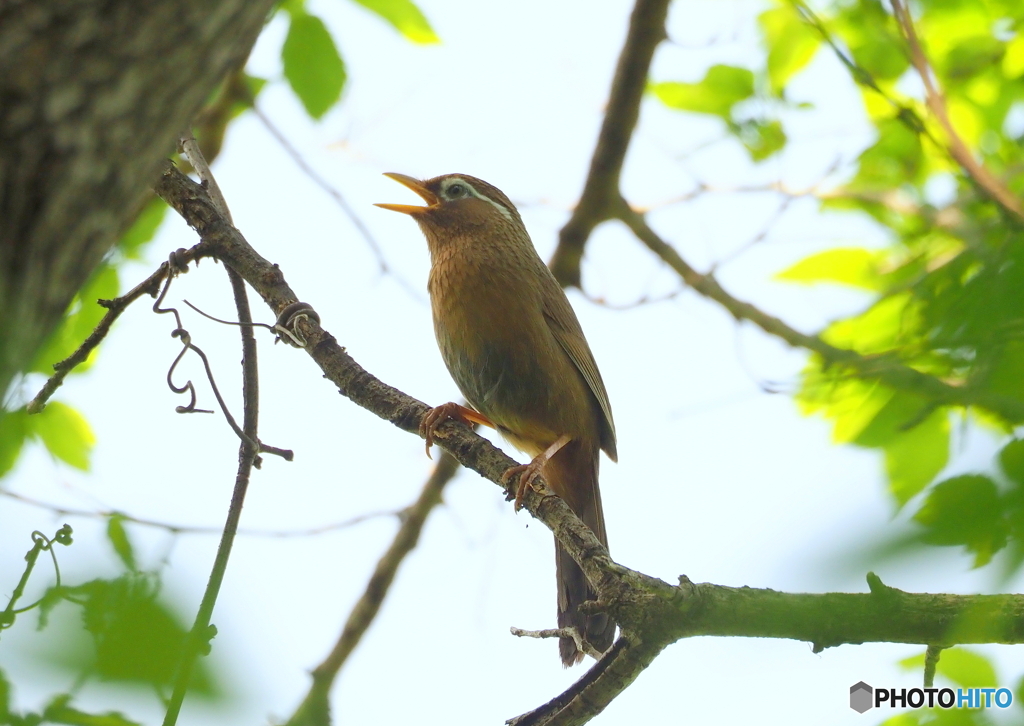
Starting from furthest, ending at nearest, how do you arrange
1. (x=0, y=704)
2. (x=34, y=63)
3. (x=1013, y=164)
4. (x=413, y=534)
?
(x=413, y=534)
(x=1013, y=164)
(x=34, y=63)
(x=0, y=704)

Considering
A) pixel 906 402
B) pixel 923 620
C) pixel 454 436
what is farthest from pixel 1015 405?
pixel 454 436

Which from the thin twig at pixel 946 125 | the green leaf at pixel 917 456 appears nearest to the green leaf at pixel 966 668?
the green leaf at pixel 917 456

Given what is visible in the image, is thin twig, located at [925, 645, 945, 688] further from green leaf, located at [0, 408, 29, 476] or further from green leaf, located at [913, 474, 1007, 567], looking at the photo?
green leaf, located at [0, 408, 29, 476]

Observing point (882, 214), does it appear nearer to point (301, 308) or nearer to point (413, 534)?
point (413, 534)

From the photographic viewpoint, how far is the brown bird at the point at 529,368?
13.7ft

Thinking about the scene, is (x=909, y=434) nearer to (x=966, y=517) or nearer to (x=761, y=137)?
(x=966, y=517)

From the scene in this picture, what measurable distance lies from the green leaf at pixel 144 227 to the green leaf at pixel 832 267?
3.04 m

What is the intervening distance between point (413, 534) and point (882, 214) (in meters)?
3.86

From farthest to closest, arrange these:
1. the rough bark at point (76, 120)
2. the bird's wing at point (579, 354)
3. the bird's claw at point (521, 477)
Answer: the bird's wing at point (579, 354), the bird's claw at point (521, 477), the rough bark at point (76, 120)

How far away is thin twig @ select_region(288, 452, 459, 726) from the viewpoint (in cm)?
565

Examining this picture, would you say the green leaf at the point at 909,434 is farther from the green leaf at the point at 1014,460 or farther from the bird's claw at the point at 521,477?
the bird's claw at the point at 521,477

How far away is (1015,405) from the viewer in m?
1.11

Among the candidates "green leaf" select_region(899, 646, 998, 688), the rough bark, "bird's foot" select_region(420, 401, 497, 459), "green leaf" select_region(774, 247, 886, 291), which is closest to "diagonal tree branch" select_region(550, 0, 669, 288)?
"green leaf" select_region(774, 247, 886, 291)

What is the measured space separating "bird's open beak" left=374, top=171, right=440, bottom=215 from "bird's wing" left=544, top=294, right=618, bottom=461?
97 centimetres
